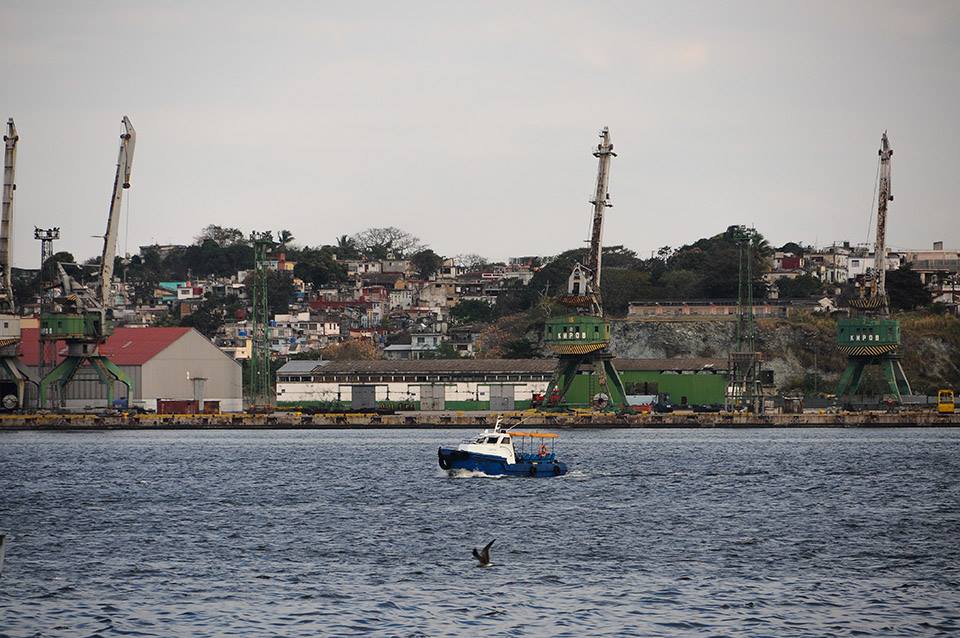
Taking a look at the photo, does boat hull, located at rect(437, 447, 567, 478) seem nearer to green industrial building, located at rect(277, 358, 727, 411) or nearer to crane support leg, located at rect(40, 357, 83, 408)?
green industrial building, located at rect(277, 358, 727, 411)

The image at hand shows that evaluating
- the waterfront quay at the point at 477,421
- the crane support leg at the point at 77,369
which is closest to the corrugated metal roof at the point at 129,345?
the crane support leg at the point at 77,369

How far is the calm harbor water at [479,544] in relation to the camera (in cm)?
3556

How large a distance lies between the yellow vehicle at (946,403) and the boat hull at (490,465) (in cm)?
7336

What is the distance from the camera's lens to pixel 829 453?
96.1 m

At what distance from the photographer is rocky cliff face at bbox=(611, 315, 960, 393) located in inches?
6855

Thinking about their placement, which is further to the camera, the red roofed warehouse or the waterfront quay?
the red roofed warehouse

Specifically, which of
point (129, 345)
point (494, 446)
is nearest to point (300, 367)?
point (129, 345)

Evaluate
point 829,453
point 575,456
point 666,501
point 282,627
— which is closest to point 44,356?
point 575,456

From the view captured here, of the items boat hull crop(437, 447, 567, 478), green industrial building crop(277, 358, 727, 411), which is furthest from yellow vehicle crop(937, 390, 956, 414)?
boat hull crop(437, 447, 567, 478)

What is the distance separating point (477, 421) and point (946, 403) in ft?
152

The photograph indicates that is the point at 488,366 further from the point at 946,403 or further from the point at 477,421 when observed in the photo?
the point at 946,403

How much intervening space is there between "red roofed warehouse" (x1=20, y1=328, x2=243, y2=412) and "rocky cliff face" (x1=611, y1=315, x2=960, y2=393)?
5520cm

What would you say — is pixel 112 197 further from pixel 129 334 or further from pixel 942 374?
pixel 942 374

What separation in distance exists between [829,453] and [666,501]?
36.5 m
